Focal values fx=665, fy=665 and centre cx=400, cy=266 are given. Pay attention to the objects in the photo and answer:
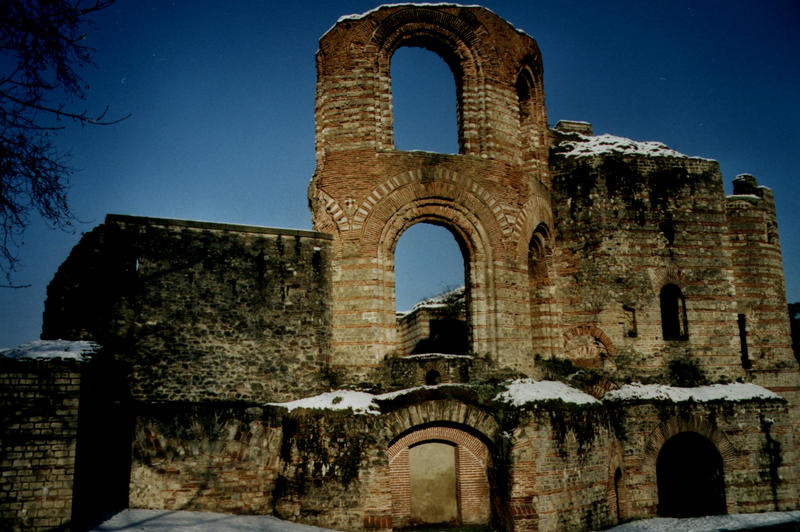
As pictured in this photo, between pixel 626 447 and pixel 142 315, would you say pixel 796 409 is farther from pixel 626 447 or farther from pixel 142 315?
pixel 142 315

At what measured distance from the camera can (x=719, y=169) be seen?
58.7ft

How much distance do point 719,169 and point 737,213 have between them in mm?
1459

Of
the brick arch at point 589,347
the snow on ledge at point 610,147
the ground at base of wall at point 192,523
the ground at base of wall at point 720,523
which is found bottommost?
the ground at base of wall at point 720,523

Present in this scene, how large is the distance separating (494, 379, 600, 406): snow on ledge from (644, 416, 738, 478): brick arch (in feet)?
7.30

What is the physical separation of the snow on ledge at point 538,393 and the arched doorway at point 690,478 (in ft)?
11.4

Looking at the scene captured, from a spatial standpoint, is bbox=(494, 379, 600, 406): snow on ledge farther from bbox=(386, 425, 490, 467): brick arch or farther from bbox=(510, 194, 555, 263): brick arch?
bbox=(510, 194, 555, 263): brick arch

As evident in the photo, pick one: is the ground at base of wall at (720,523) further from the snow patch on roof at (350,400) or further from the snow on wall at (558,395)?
the snow patch on roof at (350,400)

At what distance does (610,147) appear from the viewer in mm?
17609

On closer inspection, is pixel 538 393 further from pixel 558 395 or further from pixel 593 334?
pixel 593 334

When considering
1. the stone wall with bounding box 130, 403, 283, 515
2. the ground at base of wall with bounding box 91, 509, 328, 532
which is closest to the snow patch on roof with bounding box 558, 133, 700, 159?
the stone wall with bounding box 130, 403, 283, 515

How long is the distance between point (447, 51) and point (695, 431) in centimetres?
1067

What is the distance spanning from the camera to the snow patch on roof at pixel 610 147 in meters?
17.4

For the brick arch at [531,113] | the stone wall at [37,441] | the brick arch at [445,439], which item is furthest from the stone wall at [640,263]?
the stone wall at [37,441]

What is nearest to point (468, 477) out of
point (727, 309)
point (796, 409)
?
point (727, 309)
